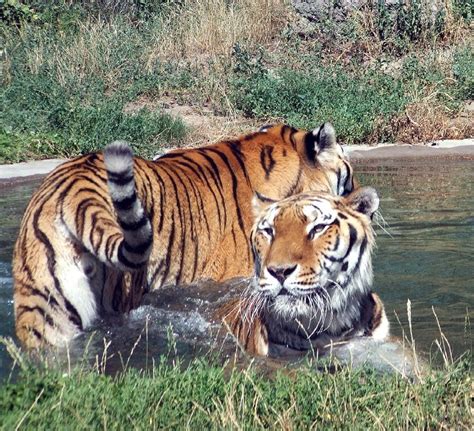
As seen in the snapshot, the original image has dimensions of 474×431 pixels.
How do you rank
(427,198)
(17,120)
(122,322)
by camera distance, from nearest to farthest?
(122,322) < (427,198) < (17,120)

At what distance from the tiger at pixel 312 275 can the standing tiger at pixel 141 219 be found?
1.06ft

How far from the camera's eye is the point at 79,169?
18.0 ft

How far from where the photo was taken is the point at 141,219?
4574 mm

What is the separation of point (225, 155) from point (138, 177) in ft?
2.86

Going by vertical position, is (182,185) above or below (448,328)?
above

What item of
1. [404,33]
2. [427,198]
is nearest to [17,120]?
[427,198]

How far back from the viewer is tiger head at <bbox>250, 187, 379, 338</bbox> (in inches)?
193

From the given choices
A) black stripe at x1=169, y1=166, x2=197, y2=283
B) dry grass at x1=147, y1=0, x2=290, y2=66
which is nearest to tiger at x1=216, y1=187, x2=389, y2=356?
black stripe at x1=169, y1=166, x2=197, y2=283

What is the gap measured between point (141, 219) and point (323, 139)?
75.0 inches

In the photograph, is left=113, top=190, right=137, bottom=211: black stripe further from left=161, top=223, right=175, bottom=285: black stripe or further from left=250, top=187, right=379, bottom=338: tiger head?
left=161, top=223, right=175, bottom=285: black stripe

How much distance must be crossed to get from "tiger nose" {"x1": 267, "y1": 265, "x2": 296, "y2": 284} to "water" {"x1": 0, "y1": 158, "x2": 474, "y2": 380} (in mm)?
421

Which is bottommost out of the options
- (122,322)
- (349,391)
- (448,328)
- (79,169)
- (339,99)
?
(339,99)

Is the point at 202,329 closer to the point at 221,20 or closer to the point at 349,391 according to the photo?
the point at 349,391

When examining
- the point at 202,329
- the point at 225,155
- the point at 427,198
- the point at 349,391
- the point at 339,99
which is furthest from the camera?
the point at 339,99
